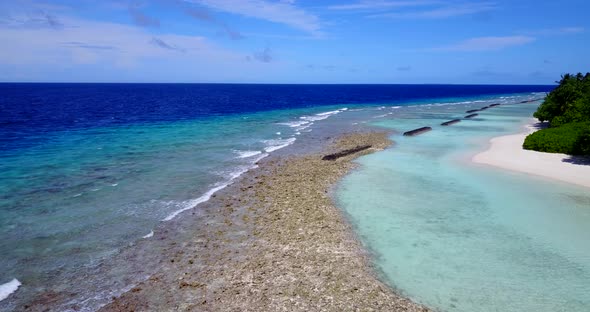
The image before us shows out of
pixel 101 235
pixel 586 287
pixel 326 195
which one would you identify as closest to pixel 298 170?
pixel 326 195

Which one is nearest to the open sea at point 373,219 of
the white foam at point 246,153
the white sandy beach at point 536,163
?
the white foam at point 246,153

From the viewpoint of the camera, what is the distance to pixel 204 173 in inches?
1066

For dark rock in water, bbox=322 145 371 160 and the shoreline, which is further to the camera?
dark rock in water, bbox=322 145 371 160

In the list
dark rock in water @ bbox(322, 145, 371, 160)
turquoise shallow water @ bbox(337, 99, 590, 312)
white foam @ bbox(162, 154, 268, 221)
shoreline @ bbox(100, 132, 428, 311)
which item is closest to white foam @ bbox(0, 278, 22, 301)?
shoreline @ bbox(100, 132, 428, 311)

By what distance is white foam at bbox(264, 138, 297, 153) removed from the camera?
3684cm

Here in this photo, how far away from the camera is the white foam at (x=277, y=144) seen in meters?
36.8

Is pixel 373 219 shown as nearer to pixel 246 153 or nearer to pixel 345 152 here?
pixel 345 152

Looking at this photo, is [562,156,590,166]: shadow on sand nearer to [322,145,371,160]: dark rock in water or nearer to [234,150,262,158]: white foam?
[322,145,371,160]: dark rock in water

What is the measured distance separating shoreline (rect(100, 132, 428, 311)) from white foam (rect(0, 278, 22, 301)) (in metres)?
3.40

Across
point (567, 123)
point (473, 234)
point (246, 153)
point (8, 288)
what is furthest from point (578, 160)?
point (8, 288)

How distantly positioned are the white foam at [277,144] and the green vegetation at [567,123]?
71.0ft

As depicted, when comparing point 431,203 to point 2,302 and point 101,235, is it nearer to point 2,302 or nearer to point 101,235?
point 101,235

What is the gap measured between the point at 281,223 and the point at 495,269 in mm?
8392

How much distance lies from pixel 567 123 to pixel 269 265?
36588 millimetres
